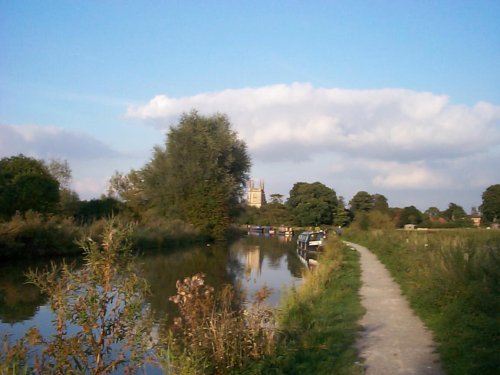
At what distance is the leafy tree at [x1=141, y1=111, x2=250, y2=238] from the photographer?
46062mm

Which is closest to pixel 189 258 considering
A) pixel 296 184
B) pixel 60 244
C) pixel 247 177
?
pixel 60 244

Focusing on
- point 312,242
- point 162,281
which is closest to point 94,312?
point 162,281

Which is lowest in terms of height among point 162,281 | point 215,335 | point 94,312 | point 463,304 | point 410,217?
point 162,281

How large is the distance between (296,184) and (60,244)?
79.3 meters

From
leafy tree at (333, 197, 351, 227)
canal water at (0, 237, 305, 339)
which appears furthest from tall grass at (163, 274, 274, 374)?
leafy tree at (333, 197, 351, 227)

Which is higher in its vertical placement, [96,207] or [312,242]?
[96,207]

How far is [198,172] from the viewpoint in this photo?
151ft

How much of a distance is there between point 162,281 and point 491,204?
154ft

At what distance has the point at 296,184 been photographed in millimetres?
105375

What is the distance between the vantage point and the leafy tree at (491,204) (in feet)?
183

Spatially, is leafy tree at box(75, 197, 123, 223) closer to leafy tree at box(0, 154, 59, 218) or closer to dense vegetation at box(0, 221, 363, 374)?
leafy tree at box(0, 154, 59, 218)

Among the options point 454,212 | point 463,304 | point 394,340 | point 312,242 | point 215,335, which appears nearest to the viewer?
point 215,335

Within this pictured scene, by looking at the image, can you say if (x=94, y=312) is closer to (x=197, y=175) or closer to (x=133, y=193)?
(x=197, y=175)

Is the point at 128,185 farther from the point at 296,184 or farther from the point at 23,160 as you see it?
the point at 296,184
